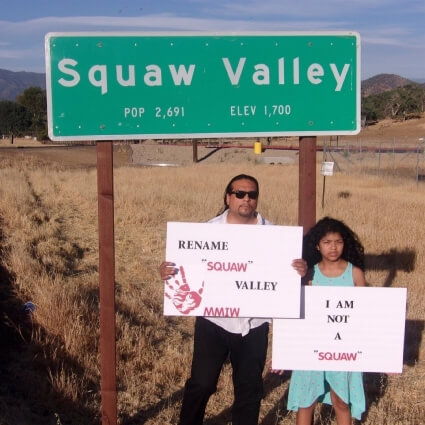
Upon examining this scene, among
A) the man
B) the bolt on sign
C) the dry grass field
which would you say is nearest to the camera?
the bolt on sign

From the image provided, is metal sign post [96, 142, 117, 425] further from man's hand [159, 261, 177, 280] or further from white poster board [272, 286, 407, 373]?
white poster board [272, 286, 407, 373]

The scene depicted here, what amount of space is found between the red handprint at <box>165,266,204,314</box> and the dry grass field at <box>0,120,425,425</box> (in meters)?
1.08

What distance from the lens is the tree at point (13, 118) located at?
85.7m

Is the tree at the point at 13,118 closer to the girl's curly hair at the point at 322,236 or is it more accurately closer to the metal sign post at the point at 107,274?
the metal sign post at the point at 107,274

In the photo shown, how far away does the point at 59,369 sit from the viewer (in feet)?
15.0

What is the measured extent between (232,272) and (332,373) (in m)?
0.86

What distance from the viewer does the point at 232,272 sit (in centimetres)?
334

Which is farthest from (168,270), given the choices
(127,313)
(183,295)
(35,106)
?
(35,106)

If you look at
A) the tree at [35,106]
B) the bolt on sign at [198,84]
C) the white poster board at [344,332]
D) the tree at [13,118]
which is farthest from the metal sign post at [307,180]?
the tree at [13,118]

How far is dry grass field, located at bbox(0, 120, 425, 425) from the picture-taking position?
4211mm

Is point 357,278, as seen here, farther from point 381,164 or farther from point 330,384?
point 381,164

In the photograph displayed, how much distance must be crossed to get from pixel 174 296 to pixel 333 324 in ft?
2.95

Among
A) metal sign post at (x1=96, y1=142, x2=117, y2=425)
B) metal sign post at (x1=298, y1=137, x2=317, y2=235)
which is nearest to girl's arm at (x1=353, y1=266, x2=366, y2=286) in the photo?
metal sign post at (x1=298, y1=137, x2=317, y2=235)

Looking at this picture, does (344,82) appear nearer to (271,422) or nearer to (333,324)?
(333,324)
